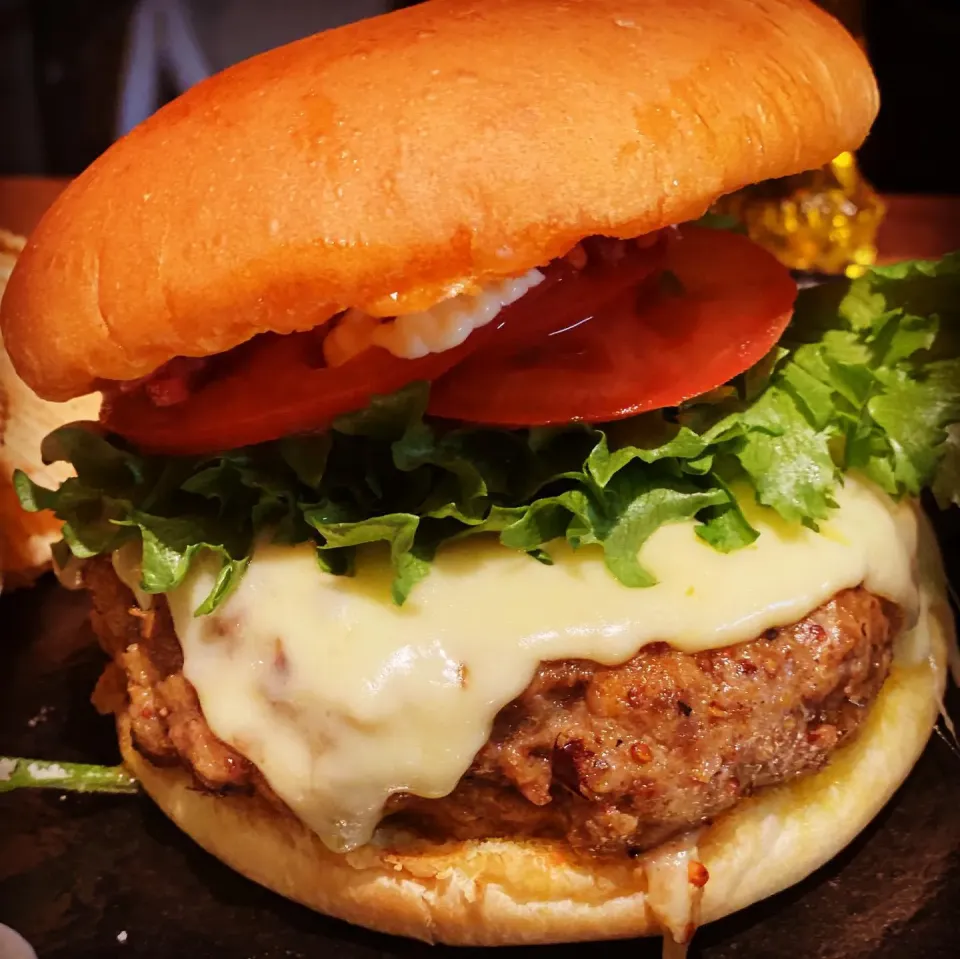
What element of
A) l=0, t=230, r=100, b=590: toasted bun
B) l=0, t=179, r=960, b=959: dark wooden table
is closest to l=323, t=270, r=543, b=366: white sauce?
l=0, t=179, r=960, b=959: dark wooden table

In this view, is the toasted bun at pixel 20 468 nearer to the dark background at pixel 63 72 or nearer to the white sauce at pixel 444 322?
the white sauce at pixel 444 322

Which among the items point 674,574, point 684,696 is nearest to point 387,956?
point 684,696

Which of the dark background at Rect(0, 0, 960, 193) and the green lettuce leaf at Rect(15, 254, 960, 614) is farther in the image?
the dark background at Rect(0, 0, 960, 193)

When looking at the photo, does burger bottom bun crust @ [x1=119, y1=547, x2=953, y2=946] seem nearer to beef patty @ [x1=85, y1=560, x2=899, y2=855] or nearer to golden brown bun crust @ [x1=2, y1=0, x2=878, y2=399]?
beef patty @ [x1=85, y1=560, x2=899, y2=855]

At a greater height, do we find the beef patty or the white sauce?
the white sauce

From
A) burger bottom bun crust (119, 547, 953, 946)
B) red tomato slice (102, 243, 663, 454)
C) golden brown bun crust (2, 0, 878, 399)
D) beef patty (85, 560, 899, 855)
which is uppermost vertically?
golden brown bun crust (2, 0, 878, 399)

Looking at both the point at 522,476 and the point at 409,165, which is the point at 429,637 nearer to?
the point at 522,476
